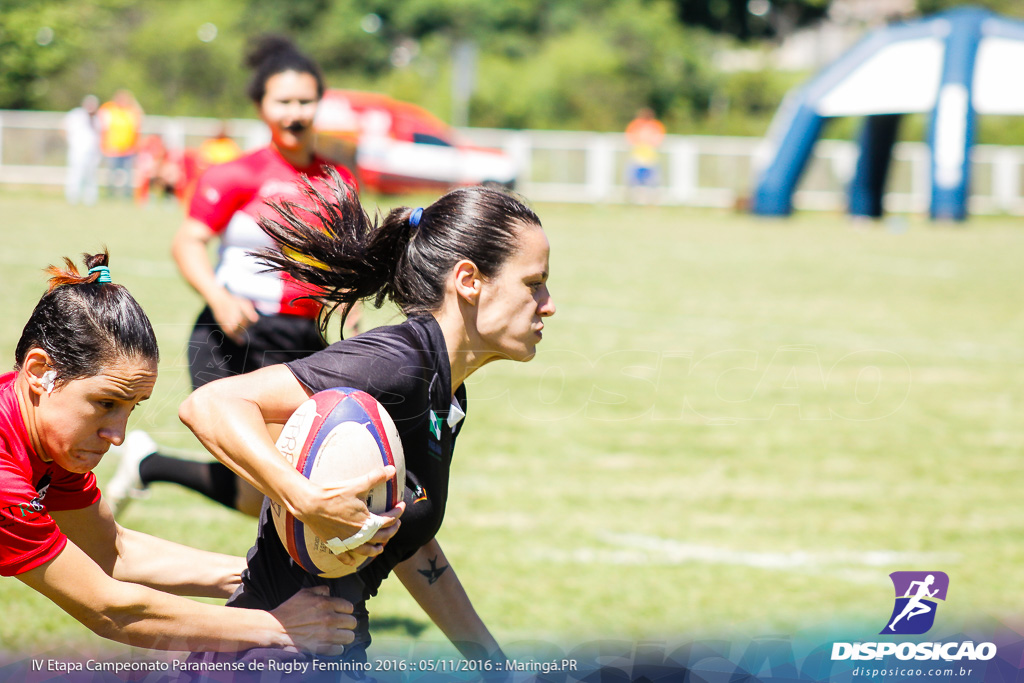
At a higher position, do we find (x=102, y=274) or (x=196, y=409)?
(x=102, y=274)

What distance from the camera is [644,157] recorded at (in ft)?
101

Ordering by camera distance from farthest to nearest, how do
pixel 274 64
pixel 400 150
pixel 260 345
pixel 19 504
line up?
pixel 400 150 < pixel 274 64 < pixel 260 345 < pixel 19 504

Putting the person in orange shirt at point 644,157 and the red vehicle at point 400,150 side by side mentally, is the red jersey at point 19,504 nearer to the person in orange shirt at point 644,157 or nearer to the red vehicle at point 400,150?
the red vehicle at point 400,150

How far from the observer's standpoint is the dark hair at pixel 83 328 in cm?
223

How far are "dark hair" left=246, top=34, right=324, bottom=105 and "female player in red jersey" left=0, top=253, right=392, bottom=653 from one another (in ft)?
8.75

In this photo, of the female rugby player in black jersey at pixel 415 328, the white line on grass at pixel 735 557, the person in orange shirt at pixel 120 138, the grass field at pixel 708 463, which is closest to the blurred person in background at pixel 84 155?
the person in orange shirt at pixel 120 138

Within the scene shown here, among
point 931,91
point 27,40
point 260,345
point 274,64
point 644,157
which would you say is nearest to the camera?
point 260,345

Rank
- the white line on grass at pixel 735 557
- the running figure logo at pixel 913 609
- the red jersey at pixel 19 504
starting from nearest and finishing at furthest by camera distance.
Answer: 1. the red jersey at pixel 19 504
2. the running figure logo at pixel 913 609
3. the white line on grass at pixel 735 557

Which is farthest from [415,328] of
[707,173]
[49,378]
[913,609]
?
[707,173]

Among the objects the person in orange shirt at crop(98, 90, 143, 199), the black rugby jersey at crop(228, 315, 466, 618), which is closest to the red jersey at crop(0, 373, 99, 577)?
the black rugby jersey at crop(228, 315, 466, 618)

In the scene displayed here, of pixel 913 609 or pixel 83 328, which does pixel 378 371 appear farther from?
pixel 913 609

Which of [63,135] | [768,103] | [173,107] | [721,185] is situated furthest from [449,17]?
[63,135]

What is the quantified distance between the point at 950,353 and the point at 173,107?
110 feet

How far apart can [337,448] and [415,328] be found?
40 centimetres
